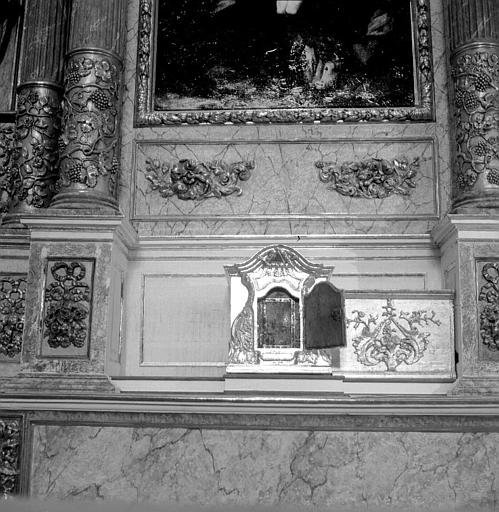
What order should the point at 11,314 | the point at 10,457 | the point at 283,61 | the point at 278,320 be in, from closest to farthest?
the point at 10,457 < the point at 278,320 < the point at 11,314 < the point at 283,61

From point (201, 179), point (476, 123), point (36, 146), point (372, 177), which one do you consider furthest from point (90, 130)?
point (476, 123)

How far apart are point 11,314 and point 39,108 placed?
63.0 inches

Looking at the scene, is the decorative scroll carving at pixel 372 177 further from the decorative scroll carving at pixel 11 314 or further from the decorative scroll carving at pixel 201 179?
the decorative scroll carving at pixel 11 314

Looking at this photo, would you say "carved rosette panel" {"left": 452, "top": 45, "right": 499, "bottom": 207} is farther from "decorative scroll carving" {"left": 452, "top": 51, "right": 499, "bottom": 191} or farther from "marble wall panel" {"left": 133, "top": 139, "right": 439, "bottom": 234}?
"marble wall panel" {"left": 133, "top": 139, "right": 439, "bottom": 234}

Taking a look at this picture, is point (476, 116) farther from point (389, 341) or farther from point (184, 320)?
point (184, 320)

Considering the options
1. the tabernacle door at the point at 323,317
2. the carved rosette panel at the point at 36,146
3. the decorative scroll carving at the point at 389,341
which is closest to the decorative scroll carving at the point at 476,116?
the decorative scroll carving at the point at 389,341

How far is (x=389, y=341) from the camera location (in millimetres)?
5148

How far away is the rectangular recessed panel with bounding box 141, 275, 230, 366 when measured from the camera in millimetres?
5746

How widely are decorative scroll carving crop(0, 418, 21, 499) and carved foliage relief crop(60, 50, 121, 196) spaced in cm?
175

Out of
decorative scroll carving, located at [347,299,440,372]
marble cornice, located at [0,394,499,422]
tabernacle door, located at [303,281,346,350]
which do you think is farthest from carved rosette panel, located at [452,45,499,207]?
marble cornice, located at [0,394,499,422]

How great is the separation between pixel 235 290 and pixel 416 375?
123 centimetres

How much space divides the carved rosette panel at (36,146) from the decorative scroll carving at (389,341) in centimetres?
247

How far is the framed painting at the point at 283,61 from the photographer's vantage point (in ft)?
20.5

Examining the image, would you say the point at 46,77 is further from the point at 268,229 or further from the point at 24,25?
the point at 268,229
